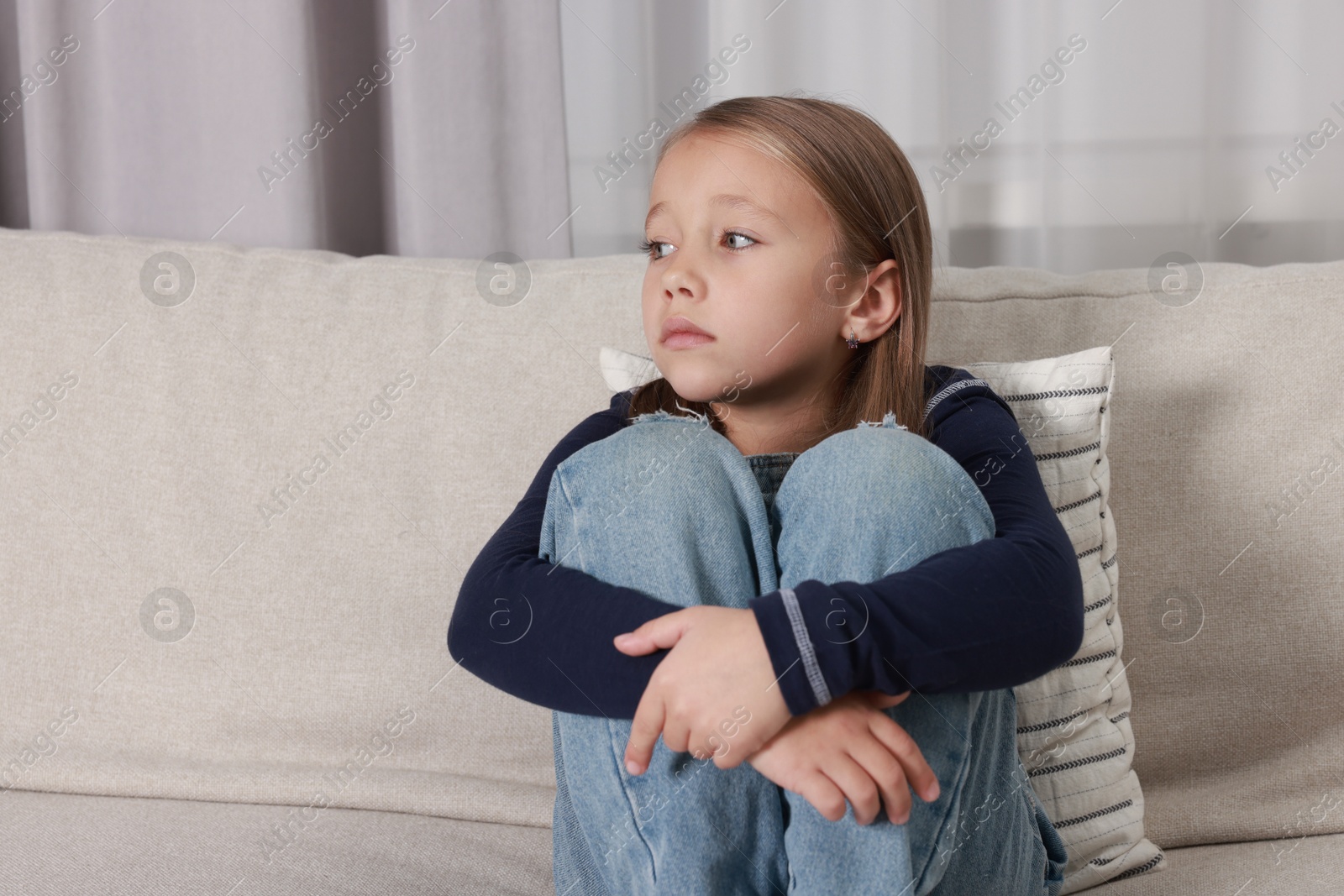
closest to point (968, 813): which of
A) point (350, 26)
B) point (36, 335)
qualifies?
point (36, 335)

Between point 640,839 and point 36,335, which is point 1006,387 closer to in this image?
point 640,839

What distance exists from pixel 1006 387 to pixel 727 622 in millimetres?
464

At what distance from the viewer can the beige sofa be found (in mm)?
964

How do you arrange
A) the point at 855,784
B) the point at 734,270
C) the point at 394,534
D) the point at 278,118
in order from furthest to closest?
the point at 278,118, the point at 394,534, the point at 734,270, the point at 855,784

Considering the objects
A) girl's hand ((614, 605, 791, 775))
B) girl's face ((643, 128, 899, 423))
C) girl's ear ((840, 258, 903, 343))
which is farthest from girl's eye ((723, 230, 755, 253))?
girl's hand ((614, 605, 791, 775))

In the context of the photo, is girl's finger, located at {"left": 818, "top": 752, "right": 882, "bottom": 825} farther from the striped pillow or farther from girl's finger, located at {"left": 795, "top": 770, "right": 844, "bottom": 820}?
the striped pillow

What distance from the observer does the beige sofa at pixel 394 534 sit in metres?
0.96

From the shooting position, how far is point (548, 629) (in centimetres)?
69

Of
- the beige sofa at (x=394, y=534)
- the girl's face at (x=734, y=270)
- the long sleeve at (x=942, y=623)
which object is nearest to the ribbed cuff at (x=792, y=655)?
the long sleeve at (x=942, y=623)

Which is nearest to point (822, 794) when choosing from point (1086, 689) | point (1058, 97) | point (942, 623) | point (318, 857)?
point (942, 623)

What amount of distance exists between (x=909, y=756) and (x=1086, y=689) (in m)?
0.35

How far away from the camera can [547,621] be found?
0.69 meters

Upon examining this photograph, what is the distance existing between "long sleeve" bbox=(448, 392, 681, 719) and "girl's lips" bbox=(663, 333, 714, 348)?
202mm

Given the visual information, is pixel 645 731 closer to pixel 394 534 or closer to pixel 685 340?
pixel 685 340
